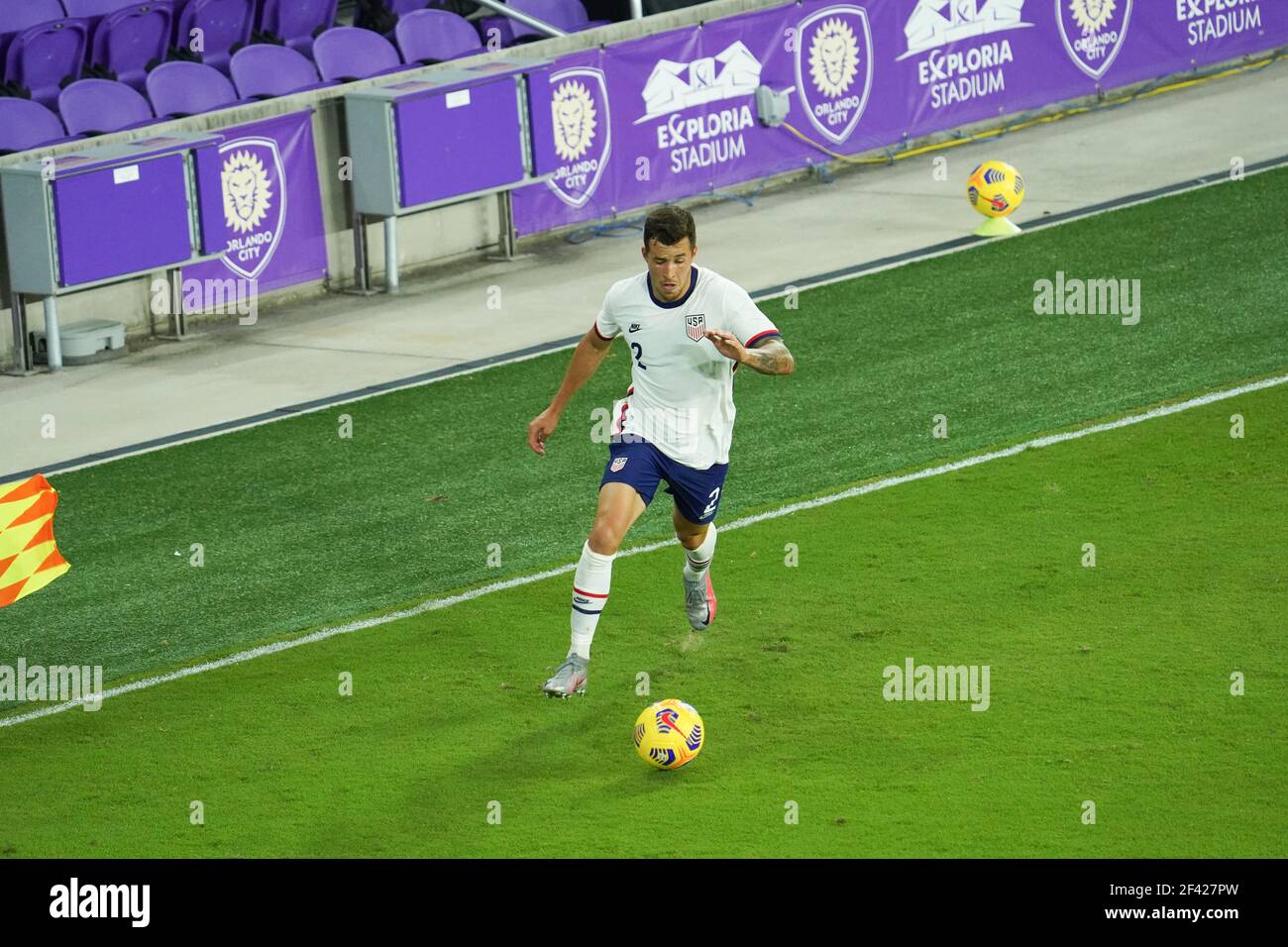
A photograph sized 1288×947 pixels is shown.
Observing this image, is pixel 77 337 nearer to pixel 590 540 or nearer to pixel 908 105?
pixel 590 540

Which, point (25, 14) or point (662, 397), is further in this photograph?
point (25, 14)

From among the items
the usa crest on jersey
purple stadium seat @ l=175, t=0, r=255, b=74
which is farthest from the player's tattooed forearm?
purple stadium seat @ l=175, t=0, r=255, b=74

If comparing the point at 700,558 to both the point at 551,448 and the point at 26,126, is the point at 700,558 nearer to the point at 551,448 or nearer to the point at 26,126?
the point at 551,448

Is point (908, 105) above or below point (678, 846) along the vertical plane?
above

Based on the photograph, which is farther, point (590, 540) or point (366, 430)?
point (366, 430)

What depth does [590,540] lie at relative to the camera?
921cm

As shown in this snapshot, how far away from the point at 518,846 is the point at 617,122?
38.8ft

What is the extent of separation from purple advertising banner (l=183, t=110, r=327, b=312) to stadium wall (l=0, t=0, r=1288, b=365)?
52 millimetres

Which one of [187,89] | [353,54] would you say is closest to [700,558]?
[187,89]

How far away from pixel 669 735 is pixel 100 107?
429 inches

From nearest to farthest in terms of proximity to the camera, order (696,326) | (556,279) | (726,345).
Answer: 1. (726,345)
2. (696,326)
3. (556,279)

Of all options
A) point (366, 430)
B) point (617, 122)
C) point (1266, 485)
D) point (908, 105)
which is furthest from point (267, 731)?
point (908, 105)

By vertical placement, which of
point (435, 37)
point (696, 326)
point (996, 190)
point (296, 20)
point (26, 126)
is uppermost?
point (296, 20)

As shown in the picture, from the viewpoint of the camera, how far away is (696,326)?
9086mm
